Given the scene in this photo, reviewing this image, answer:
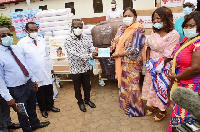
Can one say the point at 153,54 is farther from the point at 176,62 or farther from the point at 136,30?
the point at 176,62

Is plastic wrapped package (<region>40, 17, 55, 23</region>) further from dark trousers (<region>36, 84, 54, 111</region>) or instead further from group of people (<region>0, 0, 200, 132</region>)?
dark trousers (<region>36, 84, 54, 111</region>)

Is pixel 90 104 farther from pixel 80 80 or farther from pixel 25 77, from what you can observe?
pixel 25 77

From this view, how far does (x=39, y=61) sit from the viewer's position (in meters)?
3.56

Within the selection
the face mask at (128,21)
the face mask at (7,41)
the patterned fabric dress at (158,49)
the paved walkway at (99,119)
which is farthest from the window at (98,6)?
the face mask at (7,41)

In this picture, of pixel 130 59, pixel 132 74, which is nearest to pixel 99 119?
pixel 132 74

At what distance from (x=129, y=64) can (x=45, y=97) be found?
6.75ft

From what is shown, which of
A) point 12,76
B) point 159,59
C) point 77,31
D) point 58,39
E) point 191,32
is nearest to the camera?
point 191,32

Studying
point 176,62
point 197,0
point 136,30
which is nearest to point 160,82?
point 176,62

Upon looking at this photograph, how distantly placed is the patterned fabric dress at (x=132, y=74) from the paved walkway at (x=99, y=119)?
22 cm

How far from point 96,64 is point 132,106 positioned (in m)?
1.76

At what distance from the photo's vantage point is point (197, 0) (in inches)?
141

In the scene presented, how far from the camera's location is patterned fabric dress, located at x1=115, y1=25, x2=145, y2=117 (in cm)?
320

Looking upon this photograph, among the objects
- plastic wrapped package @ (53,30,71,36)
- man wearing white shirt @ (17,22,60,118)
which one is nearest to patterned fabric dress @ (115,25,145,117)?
man wearing white shirt @ (17,22,60,118)

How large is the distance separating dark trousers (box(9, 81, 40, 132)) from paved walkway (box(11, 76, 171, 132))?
0.47m
